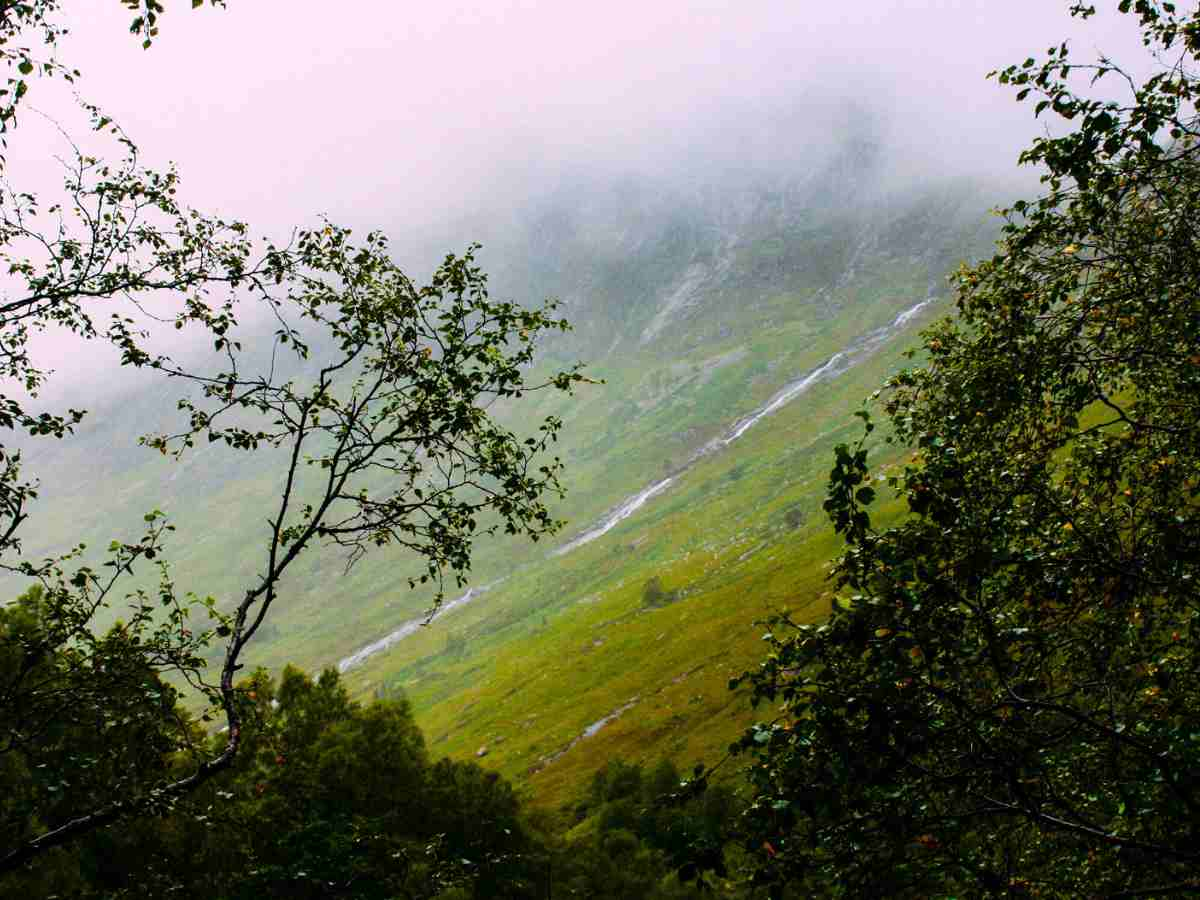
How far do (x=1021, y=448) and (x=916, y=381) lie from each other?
166 inches

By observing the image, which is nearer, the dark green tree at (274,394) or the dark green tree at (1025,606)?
the dark green tree at (1025,606)

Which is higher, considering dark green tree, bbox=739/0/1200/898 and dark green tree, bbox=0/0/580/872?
dark green tree, bbox=0/0/580/872

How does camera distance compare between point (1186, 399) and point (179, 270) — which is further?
point (179, 270)

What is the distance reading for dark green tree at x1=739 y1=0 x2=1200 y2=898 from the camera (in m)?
5.43

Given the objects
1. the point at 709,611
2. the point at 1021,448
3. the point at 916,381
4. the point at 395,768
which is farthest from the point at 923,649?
the point at 709,611

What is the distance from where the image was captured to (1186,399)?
961 centimetres

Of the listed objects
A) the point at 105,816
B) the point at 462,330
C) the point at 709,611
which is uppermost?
the point at 462,330

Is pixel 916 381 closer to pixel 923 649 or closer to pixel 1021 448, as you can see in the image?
pixel 1021 448

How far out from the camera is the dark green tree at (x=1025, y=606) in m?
5.43

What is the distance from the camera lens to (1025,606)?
10086 mm

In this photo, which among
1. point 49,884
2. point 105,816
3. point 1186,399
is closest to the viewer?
point 105,816

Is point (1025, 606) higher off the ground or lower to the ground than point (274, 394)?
lower

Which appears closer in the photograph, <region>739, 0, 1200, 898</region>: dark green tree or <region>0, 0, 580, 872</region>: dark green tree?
<region>739, 0, 1200, 898</region>: dark green tree

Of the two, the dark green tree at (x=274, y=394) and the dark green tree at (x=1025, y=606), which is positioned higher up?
the dark green tree at (x=274, y=394)
